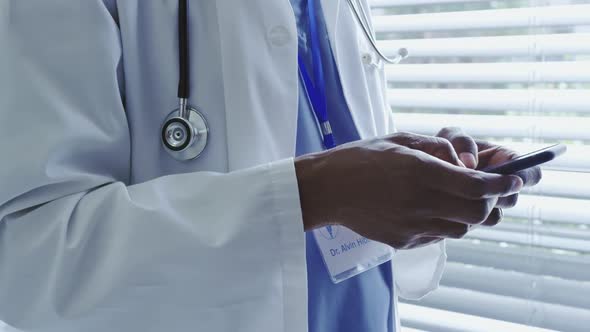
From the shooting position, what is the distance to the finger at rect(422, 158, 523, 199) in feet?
1.76

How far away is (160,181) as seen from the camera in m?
0.64

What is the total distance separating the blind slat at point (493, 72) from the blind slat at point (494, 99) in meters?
0.02

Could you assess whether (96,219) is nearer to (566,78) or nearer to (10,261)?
(10,261)

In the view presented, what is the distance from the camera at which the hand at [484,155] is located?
685 millimetres

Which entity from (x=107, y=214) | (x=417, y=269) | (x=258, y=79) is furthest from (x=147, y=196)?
(x=417, y=269)

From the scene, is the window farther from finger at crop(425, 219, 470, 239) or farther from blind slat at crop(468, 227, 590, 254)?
finger at crop(425, 219, 470, 239)

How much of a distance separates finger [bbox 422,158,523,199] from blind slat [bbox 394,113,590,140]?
0.56 metres

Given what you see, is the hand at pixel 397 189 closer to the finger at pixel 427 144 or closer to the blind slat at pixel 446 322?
the finger at pixel 427 144

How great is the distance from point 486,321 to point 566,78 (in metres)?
0.48

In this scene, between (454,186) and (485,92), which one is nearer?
(454,186)

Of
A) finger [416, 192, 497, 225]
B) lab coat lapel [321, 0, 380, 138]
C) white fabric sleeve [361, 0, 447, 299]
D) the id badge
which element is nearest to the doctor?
finger [416, 192, 497, 225]

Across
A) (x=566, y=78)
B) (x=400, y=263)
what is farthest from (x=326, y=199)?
(x=566, y=78)

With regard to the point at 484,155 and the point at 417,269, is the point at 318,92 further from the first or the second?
the point at 417,269

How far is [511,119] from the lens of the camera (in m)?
1.11
